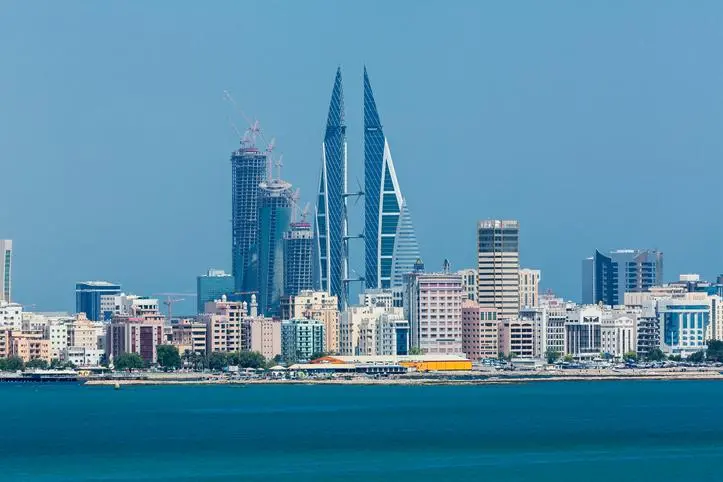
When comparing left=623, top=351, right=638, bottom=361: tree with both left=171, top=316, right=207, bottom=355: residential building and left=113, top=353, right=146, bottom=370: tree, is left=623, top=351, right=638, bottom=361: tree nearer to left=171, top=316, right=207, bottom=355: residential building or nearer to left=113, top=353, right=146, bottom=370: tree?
left=171, top=316, right=207, bottom=355: residential building

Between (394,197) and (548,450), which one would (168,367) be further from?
(548,450)

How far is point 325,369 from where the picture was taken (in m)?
141

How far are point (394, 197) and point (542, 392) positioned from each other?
7607 cm

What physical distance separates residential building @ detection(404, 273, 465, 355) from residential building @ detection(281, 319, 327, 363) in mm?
7417

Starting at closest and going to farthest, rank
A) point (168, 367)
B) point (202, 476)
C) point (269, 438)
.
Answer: point (202, 476)
point (269, 438)
point (168, 367)

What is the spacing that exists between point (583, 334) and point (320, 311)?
67.3ft

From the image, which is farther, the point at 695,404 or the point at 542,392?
the point at 542,392

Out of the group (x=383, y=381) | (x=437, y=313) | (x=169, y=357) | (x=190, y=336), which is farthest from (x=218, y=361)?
(x=383, y=381)

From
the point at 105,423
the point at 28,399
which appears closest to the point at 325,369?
the point at 28,399

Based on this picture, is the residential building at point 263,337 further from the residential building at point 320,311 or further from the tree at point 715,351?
the tree at point 715,351

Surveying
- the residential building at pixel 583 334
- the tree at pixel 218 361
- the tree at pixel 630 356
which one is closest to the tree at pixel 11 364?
the tree at pixel 218 361

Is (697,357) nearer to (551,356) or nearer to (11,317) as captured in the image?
(551,356)

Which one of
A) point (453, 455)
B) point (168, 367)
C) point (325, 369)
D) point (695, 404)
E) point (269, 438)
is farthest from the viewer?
point (168, 367)

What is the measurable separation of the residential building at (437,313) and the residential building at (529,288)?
728 inches
